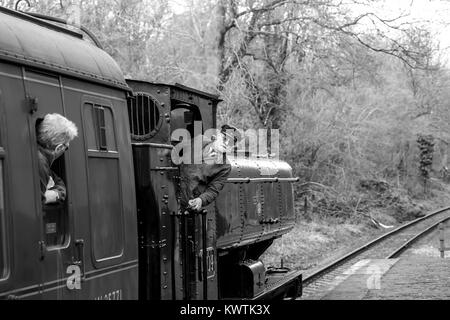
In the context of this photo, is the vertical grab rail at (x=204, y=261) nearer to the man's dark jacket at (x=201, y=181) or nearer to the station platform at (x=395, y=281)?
the man's dark jacket at (x=201, y=181)

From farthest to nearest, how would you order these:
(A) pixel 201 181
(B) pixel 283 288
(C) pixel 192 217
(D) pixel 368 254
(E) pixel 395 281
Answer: (D) pixel 368 254 < (E) pixel 395 281 < (B) pixel 283 288 < (A) pixel 201 181 < (C) pixel 192 217

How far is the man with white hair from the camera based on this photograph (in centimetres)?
414

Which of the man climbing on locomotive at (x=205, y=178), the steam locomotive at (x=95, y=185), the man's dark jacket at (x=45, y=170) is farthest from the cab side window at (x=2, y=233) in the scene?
the man climbing on locomotive at (x=205, y=178)

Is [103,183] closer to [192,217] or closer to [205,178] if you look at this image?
[192,217]

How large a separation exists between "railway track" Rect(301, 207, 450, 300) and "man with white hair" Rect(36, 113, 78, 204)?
794cm

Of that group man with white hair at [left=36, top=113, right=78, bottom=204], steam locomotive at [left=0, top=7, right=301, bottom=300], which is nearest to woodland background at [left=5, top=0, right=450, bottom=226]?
steam locomotive at [left=0, top=7, right=301, bottom=300]

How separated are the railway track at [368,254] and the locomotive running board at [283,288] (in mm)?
1291

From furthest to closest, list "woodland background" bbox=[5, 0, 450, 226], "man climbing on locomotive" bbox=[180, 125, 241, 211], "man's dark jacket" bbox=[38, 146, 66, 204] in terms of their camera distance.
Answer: "woodland background" bbox=[5, 0, 450, 226] < "man climbing on locomotive" bbox=[180, 125, 241, 211] < "man's dark jacket" bbox=[38, 146, 66, 204]

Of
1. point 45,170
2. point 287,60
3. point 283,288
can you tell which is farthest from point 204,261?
point 287,60

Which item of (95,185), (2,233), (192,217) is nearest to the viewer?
(2,233)

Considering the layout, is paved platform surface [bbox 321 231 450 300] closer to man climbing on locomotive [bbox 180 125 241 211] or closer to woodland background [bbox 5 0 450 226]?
man climbing on locomotive [bbox 180 125 241 211]

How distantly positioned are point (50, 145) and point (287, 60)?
18402 millimetres

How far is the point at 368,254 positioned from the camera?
19.4 meters
